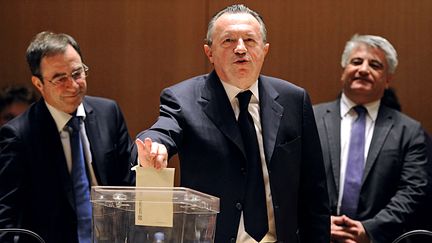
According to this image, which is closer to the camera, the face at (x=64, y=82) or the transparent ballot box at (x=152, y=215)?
the transparent ballot box at (x=152, y=215)

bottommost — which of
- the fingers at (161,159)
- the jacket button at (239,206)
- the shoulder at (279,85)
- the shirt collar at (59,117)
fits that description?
the jacket button at (239,206)

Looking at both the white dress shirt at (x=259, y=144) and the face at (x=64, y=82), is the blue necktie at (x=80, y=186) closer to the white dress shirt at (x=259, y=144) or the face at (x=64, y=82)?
the face at (x=64, y=82)

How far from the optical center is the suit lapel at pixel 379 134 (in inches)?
167

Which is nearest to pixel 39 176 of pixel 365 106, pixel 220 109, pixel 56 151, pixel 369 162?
pixel 56 151

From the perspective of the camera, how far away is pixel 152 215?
215cm

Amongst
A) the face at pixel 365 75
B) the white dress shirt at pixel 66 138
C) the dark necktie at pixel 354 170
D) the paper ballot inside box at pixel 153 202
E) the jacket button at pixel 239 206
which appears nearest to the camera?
the paper ballot inside box at pixel 153 202

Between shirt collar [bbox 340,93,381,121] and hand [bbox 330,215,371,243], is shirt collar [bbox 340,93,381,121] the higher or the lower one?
the higher one

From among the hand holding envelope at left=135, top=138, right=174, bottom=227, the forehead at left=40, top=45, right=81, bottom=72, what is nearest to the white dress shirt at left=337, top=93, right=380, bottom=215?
the forehead at left=40, top=45, right=81, bottom=72

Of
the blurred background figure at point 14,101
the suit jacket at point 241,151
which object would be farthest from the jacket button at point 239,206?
the blurred background figure at point 14,101

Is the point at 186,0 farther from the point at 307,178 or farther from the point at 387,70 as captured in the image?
the point at 307,178

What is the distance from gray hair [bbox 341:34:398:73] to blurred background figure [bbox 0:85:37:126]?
1841 mm

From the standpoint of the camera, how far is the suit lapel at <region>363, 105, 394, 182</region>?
4252mm

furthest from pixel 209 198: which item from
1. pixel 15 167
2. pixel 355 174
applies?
pixel 355 174

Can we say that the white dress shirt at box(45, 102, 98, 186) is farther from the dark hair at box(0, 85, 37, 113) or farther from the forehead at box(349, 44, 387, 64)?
the forehead at box(349, 44, 387, 64)
